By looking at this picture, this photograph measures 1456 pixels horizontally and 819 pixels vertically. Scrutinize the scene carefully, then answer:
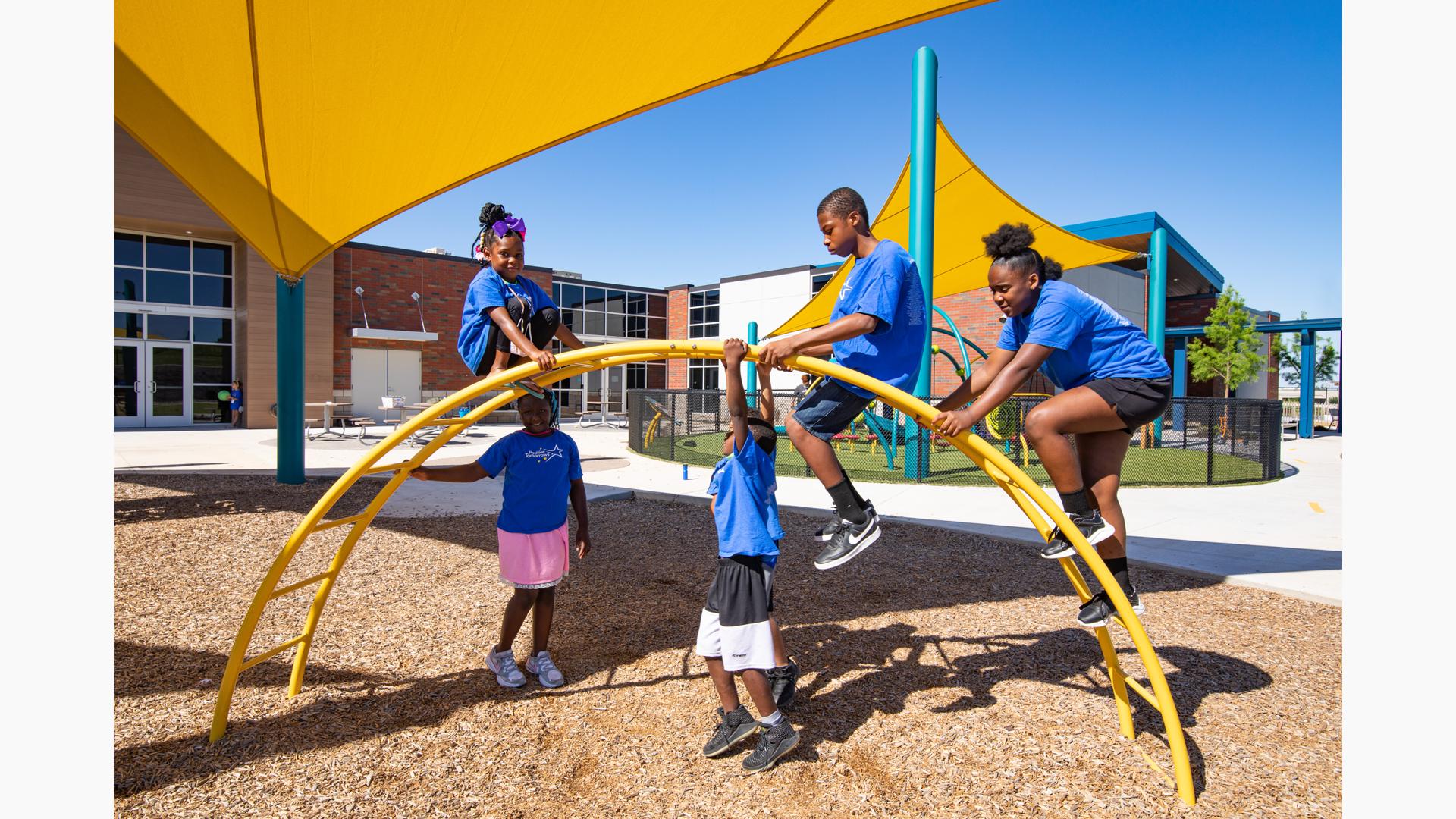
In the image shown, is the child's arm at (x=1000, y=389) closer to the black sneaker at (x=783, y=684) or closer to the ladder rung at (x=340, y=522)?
the black sneaker at (x=783, y=684)

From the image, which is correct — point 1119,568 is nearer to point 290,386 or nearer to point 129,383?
point 290,386

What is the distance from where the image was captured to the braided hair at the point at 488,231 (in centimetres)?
355

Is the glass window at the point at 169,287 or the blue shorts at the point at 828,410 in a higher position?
the glass window at the point at 169,287

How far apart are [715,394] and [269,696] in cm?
1096

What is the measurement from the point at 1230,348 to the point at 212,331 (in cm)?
3378

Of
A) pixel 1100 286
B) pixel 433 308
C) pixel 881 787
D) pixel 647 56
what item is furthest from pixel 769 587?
pixel 433 308

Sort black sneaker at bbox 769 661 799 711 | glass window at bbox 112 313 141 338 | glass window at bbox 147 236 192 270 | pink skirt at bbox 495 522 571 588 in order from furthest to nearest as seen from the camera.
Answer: glass window at bbox 147 236 192 270, glass window at bbox 112 313 141 338, pink skirt at bbox 495 522 571 588, black sneaker at bbox 769 661 799 711

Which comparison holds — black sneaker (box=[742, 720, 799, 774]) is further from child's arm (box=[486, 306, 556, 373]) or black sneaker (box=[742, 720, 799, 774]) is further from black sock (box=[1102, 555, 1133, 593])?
child's arm (box=[486, 306, 556, 373])

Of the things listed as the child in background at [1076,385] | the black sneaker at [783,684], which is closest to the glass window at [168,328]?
the black sneaker at [783,684]

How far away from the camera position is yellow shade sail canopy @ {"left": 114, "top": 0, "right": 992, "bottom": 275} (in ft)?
12.1

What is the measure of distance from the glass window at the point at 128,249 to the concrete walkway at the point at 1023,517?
6.80 meters

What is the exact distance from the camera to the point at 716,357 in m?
3.04

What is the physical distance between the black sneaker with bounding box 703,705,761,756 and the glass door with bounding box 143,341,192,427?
73.0 feet

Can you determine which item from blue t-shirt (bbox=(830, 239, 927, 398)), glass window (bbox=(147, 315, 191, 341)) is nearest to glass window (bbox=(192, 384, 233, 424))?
glass window (bbox=(147, 315, 191, 341))
